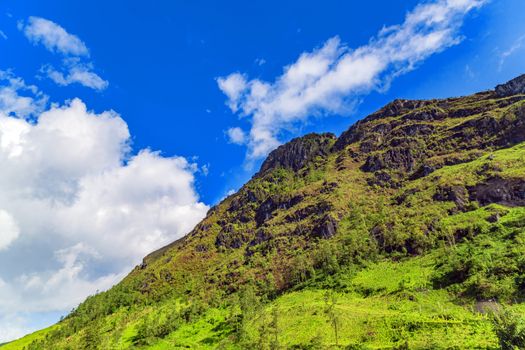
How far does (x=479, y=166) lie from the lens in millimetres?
180125

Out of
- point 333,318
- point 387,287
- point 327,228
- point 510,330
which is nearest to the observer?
point 510,330

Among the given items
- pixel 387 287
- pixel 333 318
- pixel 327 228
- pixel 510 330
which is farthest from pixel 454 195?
pixel 510 330

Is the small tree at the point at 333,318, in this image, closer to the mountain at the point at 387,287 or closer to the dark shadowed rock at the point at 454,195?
the mountain at the point at 387,287

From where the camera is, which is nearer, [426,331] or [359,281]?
[426,331]

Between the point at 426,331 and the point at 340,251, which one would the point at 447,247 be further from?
the point at 426,331

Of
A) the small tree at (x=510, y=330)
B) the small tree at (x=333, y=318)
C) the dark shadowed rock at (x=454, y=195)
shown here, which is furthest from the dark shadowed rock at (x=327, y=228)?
the small tree at (x=510, y=330)

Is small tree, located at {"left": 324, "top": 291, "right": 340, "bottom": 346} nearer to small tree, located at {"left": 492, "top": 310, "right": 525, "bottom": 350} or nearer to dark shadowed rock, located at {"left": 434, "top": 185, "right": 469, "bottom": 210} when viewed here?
small tree, located at {"left": 492, "top": 310, "right": 525, "bottom": 350}

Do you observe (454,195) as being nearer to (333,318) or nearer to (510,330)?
(333,318)

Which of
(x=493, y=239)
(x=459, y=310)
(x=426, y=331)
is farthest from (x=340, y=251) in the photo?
(x=426, y=331)

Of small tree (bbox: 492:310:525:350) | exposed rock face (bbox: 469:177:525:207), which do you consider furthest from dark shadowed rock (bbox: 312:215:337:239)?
small tree (bbox: 492:310:525:350)

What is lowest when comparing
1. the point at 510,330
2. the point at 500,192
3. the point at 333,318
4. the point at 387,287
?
the point at 510,330

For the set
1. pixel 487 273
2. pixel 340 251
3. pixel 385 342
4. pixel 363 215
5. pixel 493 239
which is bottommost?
pixel 385 342

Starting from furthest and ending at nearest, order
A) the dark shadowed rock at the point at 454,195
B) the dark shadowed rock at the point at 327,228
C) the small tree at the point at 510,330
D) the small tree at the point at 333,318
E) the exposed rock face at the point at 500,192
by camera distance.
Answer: the dark shadowed rock at the point at 327,228, the dark shadowed rock at the point at 454,195, the exposed rock face at the point at 500,192, the small tree at the point at 333,318, the small tree at the point at 510,330

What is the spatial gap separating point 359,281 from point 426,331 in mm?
50767
